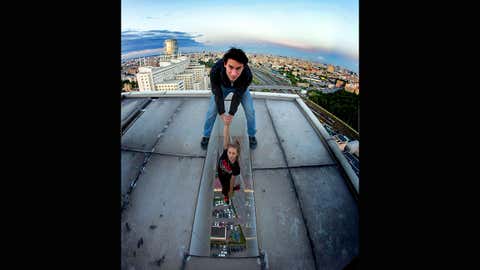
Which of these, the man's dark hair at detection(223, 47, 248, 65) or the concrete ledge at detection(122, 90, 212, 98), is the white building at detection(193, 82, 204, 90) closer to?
the concrete ledge at detection(122, 90, 212, 98)

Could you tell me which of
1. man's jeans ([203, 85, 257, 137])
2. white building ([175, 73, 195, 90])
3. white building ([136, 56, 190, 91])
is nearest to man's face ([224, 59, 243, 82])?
man's jeans ([203, 85, 257, 137])

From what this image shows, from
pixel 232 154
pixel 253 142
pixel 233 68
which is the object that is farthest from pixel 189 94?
pixel 232 154

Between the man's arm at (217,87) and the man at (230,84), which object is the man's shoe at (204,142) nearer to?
the man at (230,84)

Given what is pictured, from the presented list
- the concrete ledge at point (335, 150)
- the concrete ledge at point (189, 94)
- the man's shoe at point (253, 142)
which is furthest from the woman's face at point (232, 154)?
the concrete ledge at point (189, 94)

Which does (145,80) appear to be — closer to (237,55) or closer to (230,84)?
(230,84)

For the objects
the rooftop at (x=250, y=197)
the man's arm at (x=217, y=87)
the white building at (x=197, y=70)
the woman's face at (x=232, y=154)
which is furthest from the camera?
the white building at (x=197, y=70)
